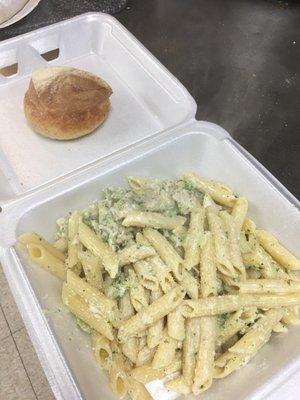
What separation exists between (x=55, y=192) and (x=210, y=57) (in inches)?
41.5

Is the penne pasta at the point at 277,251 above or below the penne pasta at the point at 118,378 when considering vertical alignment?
above

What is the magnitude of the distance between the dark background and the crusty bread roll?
0.42 metres

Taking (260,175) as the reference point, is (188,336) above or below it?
below

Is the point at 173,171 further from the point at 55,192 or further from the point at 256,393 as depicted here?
the point at 256,393

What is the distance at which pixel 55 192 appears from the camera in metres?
1.11

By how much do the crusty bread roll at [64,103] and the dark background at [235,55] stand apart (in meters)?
0.42

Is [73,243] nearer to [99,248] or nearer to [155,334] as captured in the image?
[99,248]

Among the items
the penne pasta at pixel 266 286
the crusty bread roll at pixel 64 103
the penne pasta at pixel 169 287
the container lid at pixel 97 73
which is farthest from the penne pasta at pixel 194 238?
the crusty bread roll at pixel 64 103

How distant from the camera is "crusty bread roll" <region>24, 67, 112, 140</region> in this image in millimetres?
1332

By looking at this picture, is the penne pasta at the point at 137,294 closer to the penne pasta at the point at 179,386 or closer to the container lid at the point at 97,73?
the penne pasta at the point at 179,386

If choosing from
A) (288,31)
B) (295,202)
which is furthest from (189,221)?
(288,31)

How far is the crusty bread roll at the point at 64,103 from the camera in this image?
1.33 m

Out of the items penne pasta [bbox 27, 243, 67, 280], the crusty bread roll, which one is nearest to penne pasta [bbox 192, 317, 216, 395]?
penne pasta [bbox 27, 243, 67, 280]

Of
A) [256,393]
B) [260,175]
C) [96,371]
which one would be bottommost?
[96,371]
